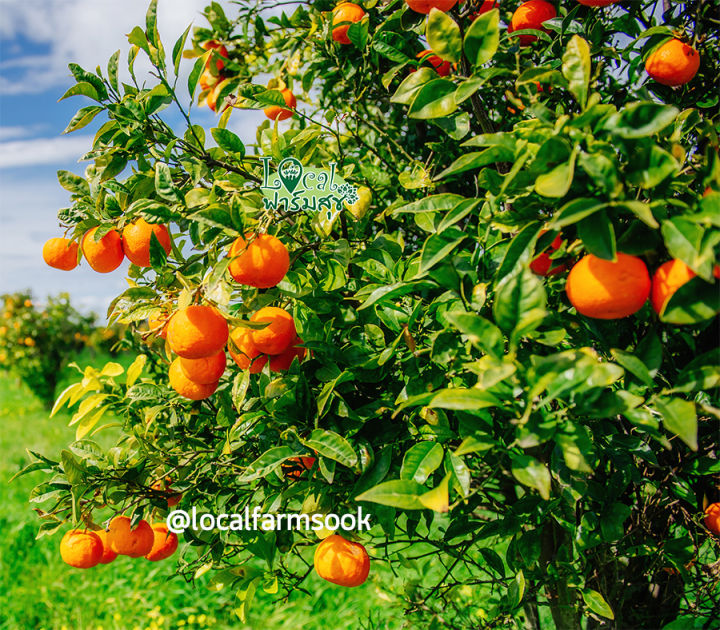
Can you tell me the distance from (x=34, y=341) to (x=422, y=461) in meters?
7.58

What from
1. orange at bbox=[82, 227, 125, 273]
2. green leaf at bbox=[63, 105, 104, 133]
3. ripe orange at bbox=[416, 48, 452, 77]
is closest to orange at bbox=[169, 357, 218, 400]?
orange at bbox=[82, 227, 125, 273]

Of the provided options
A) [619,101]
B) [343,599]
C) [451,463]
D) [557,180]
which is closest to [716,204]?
[557,180]

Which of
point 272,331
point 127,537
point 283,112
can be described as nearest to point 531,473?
point 272,331

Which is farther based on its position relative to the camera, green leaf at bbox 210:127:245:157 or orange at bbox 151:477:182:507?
orange at bbox 151:477:182:507

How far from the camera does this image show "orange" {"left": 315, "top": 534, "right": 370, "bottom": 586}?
959 mm

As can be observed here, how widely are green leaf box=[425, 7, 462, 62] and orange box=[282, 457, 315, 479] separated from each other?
74 cm

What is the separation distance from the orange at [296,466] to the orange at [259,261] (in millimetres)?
386

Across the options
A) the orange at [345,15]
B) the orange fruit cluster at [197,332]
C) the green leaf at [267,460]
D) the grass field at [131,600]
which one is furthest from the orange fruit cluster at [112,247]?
the grass field at [131,600]

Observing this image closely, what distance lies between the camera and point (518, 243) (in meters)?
0.74

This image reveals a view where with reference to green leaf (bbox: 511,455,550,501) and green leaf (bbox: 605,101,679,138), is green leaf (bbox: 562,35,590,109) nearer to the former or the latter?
green leaf (bbox: 605,101,679,138)

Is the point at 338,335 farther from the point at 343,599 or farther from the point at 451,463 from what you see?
the point at 343,599

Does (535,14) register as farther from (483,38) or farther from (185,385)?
(185,385)

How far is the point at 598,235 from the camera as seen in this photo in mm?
659

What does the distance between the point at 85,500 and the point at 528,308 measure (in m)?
0.95
